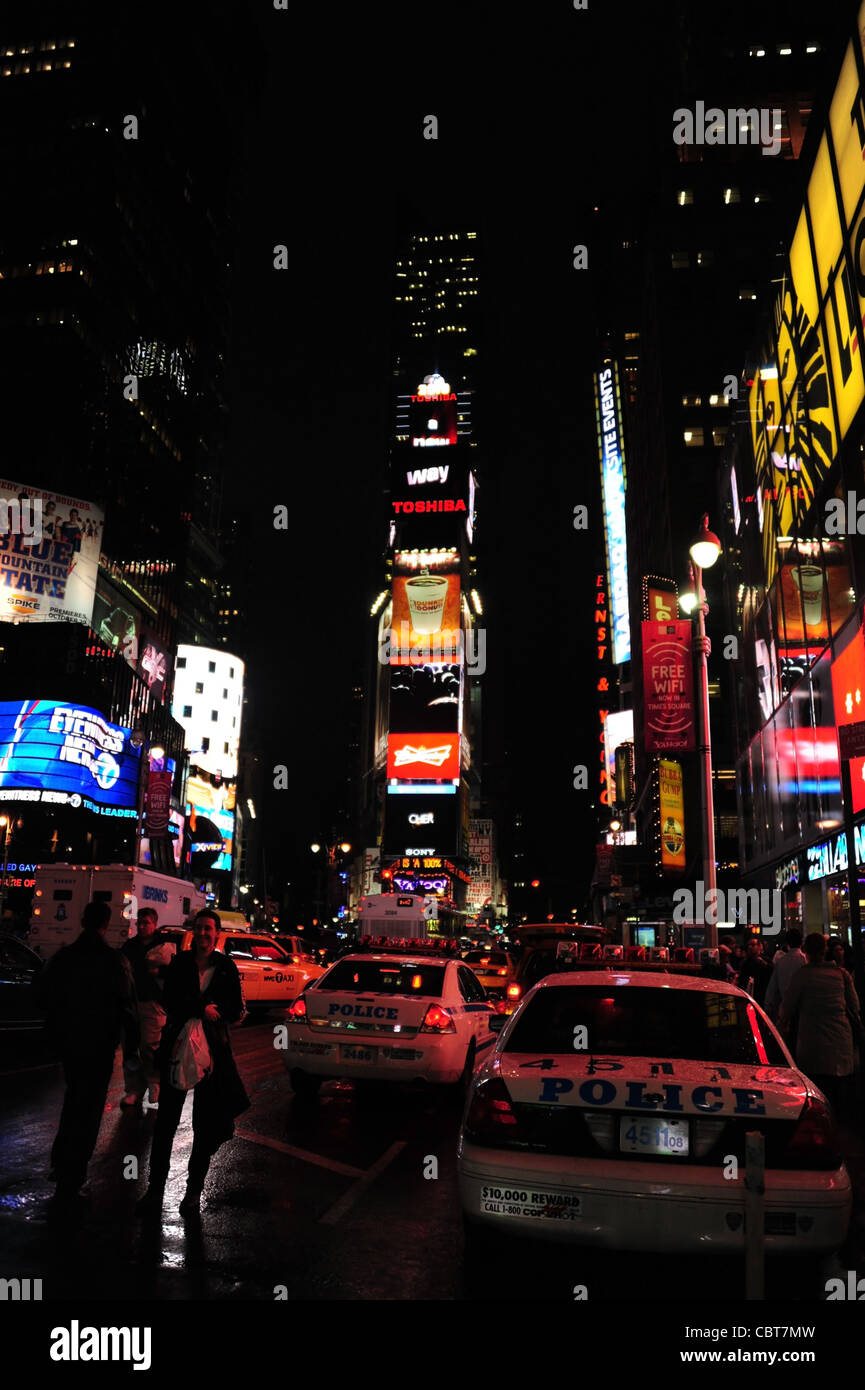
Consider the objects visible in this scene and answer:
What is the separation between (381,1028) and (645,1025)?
4.77 meters

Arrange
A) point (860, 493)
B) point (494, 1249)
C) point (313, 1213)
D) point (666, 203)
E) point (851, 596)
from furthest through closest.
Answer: point (666, 203)
point (851, 596)
point (860, 493)
point (313, 1213)
point (494, 1249)

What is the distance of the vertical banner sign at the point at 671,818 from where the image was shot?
35188 mm

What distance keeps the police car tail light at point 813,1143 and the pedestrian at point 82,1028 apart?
4266 millimetres

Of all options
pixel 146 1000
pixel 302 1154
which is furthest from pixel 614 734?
pixel 302 1154

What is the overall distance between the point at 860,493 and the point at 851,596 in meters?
2.54

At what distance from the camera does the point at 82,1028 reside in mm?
6309

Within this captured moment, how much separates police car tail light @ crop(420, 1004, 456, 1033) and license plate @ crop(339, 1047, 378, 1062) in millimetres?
556

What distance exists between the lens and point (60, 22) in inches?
3492

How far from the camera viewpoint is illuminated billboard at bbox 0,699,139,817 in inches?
1969

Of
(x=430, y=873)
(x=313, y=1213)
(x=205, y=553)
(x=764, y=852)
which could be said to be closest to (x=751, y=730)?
(x=764, y=852)

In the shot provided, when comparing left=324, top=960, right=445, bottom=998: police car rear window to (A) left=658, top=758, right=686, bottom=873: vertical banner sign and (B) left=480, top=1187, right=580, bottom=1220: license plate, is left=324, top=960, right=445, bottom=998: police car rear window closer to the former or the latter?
(B) left=480, top=1187, right=580, bottom=1220: license plate

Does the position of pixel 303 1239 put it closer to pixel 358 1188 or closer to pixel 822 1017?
pixel 358 1188

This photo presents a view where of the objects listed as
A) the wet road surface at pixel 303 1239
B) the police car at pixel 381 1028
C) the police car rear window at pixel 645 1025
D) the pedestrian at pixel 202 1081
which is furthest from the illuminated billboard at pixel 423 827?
the police car rear window at pixel 645 1025
